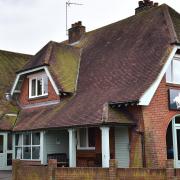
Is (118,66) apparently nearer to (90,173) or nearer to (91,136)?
(91,136)

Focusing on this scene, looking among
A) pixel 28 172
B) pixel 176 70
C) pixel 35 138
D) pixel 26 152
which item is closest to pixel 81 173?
pixel 28 172

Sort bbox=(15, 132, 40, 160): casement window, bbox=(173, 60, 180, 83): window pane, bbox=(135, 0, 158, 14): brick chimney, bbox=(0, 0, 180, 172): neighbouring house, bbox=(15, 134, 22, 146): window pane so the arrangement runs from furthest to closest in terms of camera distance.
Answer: bbox=(135, 0, 158, 14): brick chimney, bbox=(15, 134, 22, 146): window pane, bbox=(15, 132, 40, 160): casement window, bbox=(173, 60, 180, 83): window pane, bbox=(0, 0, 180, 172): neighbouring house

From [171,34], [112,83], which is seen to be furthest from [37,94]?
[171,34]

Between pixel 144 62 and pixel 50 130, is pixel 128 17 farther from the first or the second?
pixel 50 130

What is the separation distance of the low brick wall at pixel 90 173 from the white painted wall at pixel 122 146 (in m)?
4.35

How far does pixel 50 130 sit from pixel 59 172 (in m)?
5.70

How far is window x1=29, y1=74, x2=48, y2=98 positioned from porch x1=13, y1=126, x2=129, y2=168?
2.84m

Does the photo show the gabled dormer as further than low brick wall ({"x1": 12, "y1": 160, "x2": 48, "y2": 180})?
Yes

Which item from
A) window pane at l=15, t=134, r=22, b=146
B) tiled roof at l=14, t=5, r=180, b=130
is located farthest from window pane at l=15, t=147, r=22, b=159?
tiled roof at l=14, t=5, r=180, b=130

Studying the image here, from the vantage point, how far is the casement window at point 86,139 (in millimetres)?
23562

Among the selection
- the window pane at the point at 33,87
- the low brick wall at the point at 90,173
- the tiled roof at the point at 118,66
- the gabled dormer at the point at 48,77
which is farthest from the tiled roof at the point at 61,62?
the low brick wall at the point at 90,173

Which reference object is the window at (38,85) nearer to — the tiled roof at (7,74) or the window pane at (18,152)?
the tiled roof at (7,74)

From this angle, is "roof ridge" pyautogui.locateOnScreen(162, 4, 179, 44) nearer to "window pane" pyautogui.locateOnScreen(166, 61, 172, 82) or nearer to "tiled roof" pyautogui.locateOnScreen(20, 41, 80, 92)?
"window pane" pyautogui.locateOnScreen(166, 61, 172, 82)

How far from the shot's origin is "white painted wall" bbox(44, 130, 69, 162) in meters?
24.3
